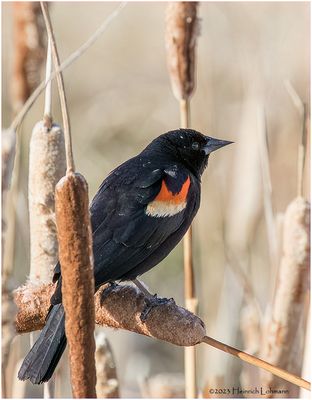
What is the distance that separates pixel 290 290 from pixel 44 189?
748 millimetres

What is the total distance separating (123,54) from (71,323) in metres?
3.33

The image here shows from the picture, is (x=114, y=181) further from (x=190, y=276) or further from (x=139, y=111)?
(x=139, y=111)

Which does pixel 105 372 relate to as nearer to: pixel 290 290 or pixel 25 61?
pixel 290 290

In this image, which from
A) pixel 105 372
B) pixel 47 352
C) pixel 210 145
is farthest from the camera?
pixel 210 145

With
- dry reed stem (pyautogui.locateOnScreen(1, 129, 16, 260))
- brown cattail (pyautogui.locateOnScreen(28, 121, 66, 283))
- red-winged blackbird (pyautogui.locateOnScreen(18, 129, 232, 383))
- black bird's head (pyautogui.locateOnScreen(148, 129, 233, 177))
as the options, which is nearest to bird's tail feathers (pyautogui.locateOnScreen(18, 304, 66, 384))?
red-winged blackbird (pyautogui.locateOnScreen(18, 129, 232, 383))

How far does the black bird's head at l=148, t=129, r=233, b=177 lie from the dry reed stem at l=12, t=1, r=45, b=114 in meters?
0.57

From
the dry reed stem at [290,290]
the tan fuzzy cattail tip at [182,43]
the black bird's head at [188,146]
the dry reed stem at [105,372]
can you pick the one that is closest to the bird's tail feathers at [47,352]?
the dry reed stem at [105,372]

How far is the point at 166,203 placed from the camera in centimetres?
233

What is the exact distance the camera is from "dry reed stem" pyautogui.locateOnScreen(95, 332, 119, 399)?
2.08 meters

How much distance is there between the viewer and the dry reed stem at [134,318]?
1651 mm

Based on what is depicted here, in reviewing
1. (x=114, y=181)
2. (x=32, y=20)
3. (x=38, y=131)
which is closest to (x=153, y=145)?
(x=114, y=181)

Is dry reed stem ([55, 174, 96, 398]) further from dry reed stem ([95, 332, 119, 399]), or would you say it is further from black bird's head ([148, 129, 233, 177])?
black bird's head ([148, 129, 233, 177])

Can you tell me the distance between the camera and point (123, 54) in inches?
175

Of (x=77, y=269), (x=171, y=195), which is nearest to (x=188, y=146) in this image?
(x=171, y=195)
